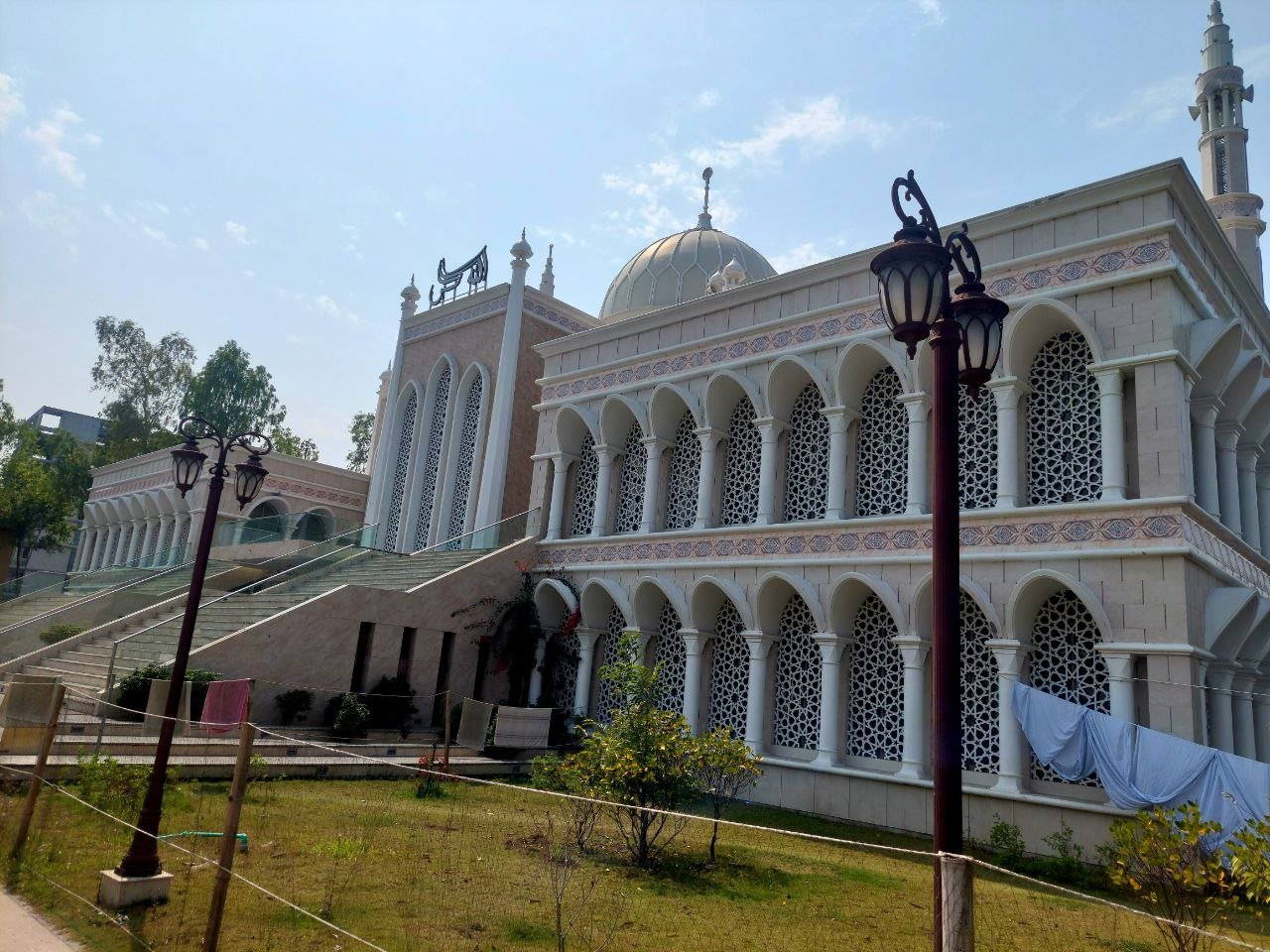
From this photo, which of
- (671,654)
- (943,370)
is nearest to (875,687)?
(671,654)

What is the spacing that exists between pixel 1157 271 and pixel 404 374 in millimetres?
18878

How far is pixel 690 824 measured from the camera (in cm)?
898

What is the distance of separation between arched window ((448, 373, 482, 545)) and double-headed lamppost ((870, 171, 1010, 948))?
1782 centimetres

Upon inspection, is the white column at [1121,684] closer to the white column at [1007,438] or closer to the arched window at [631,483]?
the white column at [1007,438]

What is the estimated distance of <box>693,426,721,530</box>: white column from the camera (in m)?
15.7

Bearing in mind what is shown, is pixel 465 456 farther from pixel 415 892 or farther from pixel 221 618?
pixel 415 892

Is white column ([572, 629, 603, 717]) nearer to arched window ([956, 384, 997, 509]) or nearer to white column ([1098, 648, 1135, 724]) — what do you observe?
arched window ([956, 384, 997, 509])

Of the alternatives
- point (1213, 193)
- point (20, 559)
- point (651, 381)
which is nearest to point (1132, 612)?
point (651, 381)

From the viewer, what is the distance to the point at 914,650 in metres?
12.4

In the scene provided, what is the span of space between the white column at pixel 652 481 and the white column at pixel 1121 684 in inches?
315

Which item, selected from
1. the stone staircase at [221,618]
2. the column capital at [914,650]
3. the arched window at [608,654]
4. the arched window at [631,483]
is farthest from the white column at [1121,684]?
the stone staircase at [221,618]

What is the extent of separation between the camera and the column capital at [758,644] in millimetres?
14352

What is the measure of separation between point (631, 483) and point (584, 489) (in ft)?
4.40

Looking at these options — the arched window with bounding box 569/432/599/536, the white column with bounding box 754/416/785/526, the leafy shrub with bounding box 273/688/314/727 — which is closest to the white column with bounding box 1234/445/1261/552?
the white column with bounding box 754/416/785/526
